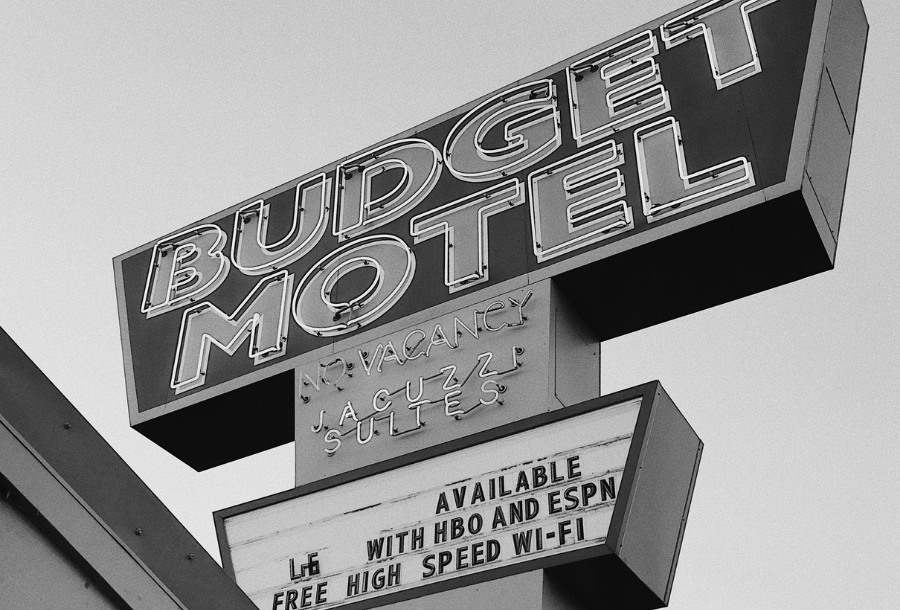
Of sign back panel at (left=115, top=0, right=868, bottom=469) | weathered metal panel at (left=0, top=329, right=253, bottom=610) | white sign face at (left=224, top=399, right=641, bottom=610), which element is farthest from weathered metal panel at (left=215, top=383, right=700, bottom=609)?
weathered metal panel at (left=0, top=329, right=253, bottom=610)

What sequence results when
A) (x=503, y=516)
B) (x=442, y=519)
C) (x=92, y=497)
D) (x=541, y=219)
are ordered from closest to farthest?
(x=92, y=497)
(x=503, y=516)
(x=442, y=519)
(x=541, y=219)

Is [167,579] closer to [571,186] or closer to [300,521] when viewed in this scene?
[300,521]

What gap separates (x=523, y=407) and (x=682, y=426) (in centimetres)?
125

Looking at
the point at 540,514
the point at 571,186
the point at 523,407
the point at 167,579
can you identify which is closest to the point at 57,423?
the point at 167,579

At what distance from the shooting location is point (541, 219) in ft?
34.8

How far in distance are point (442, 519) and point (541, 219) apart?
2.87 meters

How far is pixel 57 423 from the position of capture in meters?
4.00

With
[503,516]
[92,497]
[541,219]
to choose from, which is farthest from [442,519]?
[92,497]

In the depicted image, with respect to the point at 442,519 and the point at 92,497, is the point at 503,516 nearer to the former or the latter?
the point at 442,519

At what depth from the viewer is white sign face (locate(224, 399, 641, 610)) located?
28.6 feet

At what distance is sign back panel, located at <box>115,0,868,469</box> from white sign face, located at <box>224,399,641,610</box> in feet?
5.28

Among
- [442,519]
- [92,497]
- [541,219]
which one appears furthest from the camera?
[541,219]

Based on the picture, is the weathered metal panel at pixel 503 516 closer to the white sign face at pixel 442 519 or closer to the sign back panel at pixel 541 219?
the white sign face at pixel 442 519

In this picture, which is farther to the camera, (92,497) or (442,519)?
(442,519)
